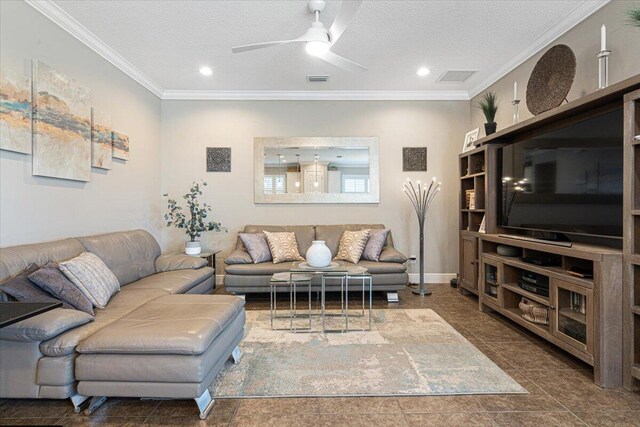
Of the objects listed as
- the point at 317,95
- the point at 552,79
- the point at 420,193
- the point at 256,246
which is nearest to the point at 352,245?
the point at 256,246

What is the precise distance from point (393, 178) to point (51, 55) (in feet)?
13.5

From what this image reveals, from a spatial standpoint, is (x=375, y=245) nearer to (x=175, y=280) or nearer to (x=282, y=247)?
(x=282, y=247)

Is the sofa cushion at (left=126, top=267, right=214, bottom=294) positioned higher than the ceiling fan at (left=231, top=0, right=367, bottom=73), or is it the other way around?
the ceiling fan at (left=231, top=0, right=367, bottom=73)

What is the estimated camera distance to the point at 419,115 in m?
4.89

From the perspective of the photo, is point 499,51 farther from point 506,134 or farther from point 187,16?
point 187,16

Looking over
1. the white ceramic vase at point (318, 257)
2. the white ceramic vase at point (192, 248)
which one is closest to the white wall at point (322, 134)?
the white ceramic vase at point (192, 248)

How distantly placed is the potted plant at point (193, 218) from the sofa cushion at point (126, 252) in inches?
24.7

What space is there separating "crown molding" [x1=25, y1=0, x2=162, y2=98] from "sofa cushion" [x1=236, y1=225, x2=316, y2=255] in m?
2.38

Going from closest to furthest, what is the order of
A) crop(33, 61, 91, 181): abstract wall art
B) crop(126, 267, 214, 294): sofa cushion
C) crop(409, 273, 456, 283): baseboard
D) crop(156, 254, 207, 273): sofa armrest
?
1. crop(33, 61, 91, 181): abstract wall art
2. crop(126, 267, 214, 294): sofa cushion
3. crop(156, 254, 207, 273): sofa armrest
4. crop(409, 273, 456, 283): baseboard

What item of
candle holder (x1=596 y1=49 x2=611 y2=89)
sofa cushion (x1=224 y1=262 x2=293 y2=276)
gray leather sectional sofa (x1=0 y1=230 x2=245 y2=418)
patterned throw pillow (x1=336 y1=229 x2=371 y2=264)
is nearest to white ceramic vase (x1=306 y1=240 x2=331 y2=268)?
sofa cushion (x1=224 y1=262 x2=293 y2=276)

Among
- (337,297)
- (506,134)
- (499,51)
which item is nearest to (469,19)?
(499,51)

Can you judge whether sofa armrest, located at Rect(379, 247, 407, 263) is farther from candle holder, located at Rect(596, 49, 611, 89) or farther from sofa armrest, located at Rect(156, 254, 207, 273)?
candle holder, located at Rect(596, 49, 611, 89)

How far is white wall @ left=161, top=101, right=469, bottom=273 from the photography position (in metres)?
4.86

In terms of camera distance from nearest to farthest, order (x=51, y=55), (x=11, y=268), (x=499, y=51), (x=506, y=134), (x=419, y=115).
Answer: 1. (x=11, y=268)
2. (x=51, y=55)
3. (x=506, y=134)
4. (x=499, y=51)
5. (x=419, y=115)
